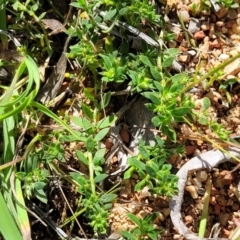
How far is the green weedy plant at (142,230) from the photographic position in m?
2.10

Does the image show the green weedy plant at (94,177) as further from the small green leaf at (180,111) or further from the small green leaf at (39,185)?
the small green leaf at (180,111)

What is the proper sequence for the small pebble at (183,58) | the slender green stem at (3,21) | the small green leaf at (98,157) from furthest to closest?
the small pebble at (183,58)
the slender green stem at (3,21)
the small green leaf at (98,157)

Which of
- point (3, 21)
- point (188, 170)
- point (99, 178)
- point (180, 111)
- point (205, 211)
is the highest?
point (3, 21)

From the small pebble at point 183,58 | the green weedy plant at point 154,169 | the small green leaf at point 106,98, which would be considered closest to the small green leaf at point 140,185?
the green weedy plant at point 154,169

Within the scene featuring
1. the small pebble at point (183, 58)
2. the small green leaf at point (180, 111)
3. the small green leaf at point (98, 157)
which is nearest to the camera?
the small green leaf at point (180, 111)

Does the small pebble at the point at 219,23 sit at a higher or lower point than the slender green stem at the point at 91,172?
higher

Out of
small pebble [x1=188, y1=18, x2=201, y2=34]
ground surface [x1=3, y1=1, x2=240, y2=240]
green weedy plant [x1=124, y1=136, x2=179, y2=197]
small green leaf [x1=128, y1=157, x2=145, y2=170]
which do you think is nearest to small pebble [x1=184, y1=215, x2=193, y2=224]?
ground surface [x1=3, y1=1, x2=240, y2=240]

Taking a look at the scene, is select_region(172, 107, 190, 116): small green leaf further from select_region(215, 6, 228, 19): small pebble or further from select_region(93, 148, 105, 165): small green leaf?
select_region(215, 6, 228, 19): small pebble

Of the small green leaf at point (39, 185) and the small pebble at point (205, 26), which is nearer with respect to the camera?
the small green leaf at point (39, 185)

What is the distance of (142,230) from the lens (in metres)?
2.10

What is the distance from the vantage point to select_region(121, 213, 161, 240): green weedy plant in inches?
82.7

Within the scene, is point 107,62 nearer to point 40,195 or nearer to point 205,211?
point 40,195

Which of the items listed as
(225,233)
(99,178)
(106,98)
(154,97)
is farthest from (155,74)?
(225,233)

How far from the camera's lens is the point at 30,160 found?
2.15 meters
